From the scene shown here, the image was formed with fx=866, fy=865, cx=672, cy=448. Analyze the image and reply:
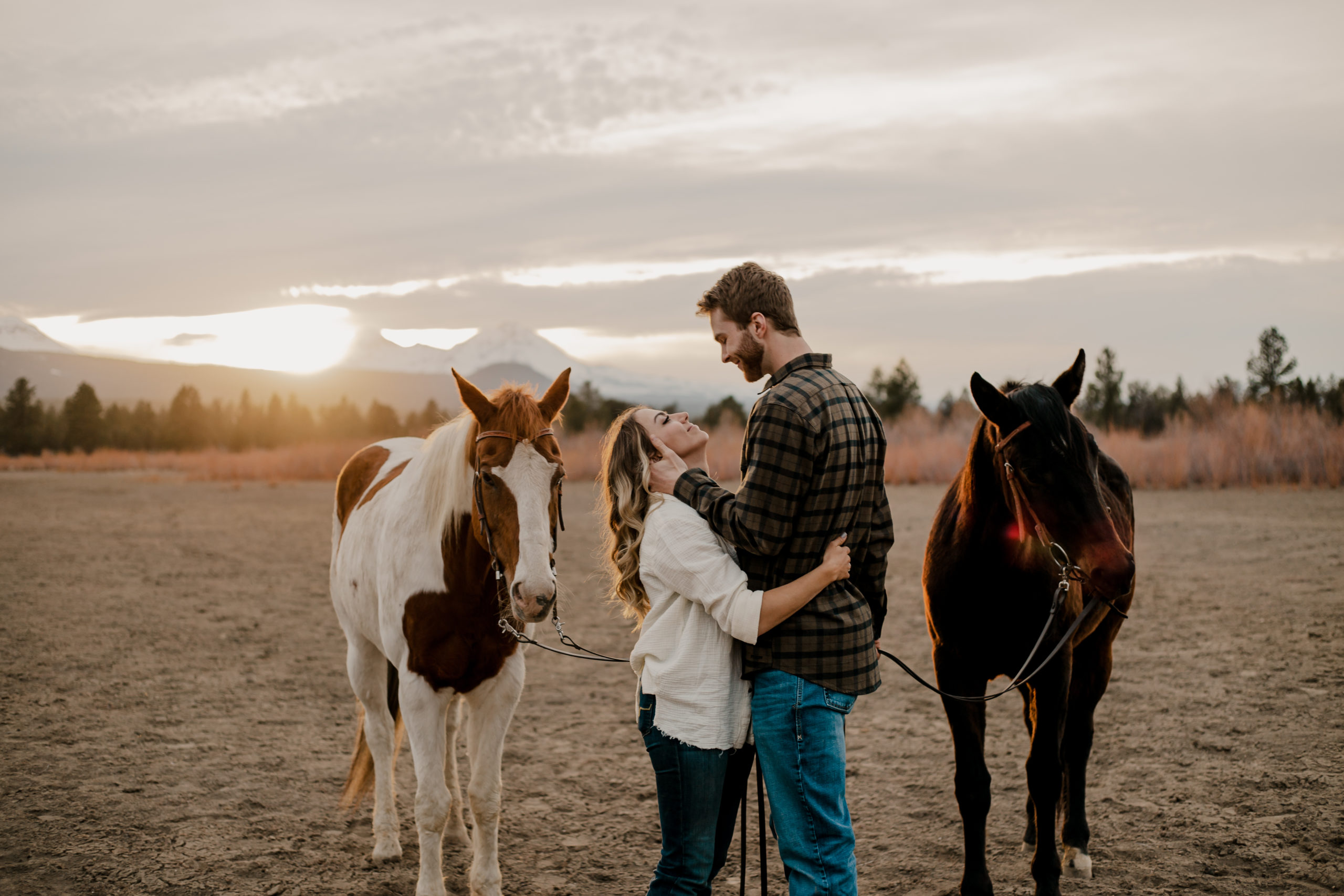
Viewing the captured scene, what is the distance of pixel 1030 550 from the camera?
3.07 meters

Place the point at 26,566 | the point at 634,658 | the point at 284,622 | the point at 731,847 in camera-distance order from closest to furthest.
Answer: the point at 634,658 < the point at 731,847 < the point at 284,622 < the point at 26,566

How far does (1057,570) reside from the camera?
10.2 feet

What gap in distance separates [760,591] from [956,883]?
7.15 feet

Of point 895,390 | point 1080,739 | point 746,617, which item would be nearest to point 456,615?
point 746,617

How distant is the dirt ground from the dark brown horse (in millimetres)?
622

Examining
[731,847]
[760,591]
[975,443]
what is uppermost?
[975,443]

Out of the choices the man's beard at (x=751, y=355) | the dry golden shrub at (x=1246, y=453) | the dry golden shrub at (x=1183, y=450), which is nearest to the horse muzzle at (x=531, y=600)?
the man's beard at (x=751, y=355)

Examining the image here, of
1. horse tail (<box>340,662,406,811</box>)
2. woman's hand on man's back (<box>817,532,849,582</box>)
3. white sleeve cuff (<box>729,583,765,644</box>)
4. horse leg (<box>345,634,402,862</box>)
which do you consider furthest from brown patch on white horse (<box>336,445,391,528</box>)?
woman's hand on man's back (<box>817,532,849,582</box>)

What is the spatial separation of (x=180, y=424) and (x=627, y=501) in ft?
186

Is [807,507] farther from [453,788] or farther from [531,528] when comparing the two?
[453,788]

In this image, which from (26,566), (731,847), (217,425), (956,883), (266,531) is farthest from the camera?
(217,425)

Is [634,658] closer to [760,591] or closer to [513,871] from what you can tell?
[760,591]

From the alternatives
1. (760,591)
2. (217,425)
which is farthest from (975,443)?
(217,425)

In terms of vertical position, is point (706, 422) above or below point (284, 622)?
above
